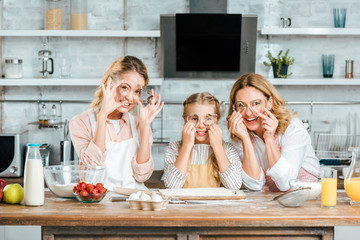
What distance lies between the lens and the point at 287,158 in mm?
2711

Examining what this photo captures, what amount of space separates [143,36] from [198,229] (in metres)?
2.60

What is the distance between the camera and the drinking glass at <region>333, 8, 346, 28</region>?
4547mm

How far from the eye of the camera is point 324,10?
15.5ft

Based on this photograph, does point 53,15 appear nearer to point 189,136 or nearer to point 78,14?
point 78,14

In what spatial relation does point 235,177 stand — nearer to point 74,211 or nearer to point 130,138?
point 130,138

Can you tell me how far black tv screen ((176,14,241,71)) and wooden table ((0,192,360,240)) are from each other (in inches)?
95.4

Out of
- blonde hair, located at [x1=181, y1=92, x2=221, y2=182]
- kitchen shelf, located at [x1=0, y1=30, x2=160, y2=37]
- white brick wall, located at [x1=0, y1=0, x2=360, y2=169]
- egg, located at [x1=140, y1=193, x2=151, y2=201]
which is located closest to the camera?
egg, located at [x1=140, y1=193, x2=151, y2=201]

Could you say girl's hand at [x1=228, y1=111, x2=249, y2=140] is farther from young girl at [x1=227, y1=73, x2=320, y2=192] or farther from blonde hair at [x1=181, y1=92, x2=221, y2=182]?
blonde hair at [x1=181, y1=92, x2=221, y2=182]

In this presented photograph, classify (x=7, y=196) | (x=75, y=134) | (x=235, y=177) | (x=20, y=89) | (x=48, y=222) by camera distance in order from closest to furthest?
(x=48, y=222), (x=7, y=196), (x=235, y=177), (x=75, y=134), (x=20, y=89)

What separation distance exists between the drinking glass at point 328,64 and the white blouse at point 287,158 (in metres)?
1.86

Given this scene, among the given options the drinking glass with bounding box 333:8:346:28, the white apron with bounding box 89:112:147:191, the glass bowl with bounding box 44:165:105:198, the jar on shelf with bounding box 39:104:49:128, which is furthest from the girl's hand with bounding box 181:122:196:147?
the drinking glass with bounding box 333:8:346:28

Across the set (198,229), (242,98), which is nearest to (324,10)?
(242,98)

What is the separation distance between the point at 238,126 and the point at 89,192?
867 millimetres

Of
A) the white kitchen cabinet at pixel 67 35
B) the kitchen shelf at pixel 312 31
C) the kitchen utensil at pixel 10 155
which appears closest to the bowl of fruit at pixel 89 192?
the kitchen utensil at pixel 10 155
